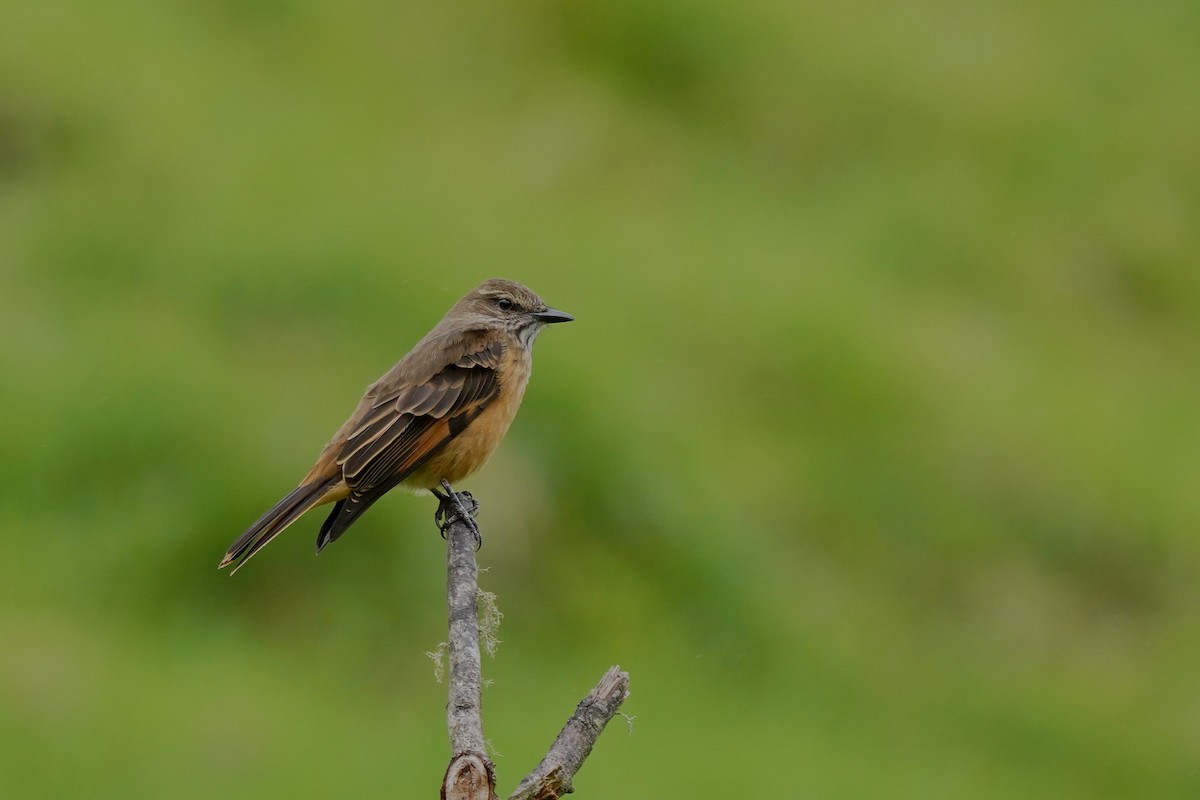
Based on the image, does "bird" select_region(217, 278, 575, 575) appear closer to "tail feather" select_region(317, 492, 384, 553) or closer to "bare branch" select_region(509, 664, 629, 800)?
"tail feather" select_region(317, 492, 384, 553)

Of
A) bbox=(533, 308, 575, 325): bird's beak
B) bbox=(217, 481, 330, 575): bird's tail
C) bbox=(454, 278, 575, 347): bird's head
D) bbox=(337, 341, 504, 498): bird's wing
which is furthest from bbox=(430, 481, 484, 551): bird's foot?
bbox=(533, 308, 575, 325): bird's beak

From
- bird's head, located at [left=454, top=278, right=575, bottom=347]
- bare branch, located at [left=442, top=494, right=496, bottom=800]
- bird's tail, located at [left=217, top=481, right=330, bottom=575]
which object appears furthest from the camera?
bird's head, located at [left=454, top=278, right=575, bottom=347]

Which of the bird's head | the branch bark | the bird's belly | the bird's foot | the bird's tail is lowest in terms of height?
the branch bark

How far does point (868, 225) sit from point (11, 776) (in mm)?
8367

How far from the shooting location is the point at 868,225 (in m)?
14.1

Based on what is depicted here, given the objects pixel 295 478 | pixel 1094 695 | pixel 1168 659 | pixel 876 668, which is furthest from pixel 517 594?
pixel 1168 659

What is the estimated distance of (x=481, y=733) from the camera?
466cm

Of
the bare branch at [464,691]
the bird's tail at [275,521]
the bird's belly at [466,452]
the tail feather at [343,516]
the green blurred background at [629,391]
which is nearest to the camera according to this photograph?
the bare branch at [464,691]

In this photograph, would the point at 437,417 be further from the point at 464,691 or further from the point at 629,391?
the point at 629,391

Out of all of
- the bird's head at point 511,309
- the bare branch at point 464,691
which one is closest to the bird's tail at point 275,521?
the bare branch at point 464,691

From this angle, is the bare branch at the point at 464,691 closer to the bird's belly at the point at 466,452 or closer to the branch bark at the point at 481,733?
the branch bark at the point at 481,733

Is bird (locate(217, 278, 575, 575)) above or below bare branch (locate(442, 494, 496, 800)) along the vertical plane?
above

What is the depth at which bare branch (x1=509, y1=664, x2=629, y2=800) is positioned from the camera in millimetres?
4277

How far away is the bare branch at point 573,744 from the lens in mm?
4277
